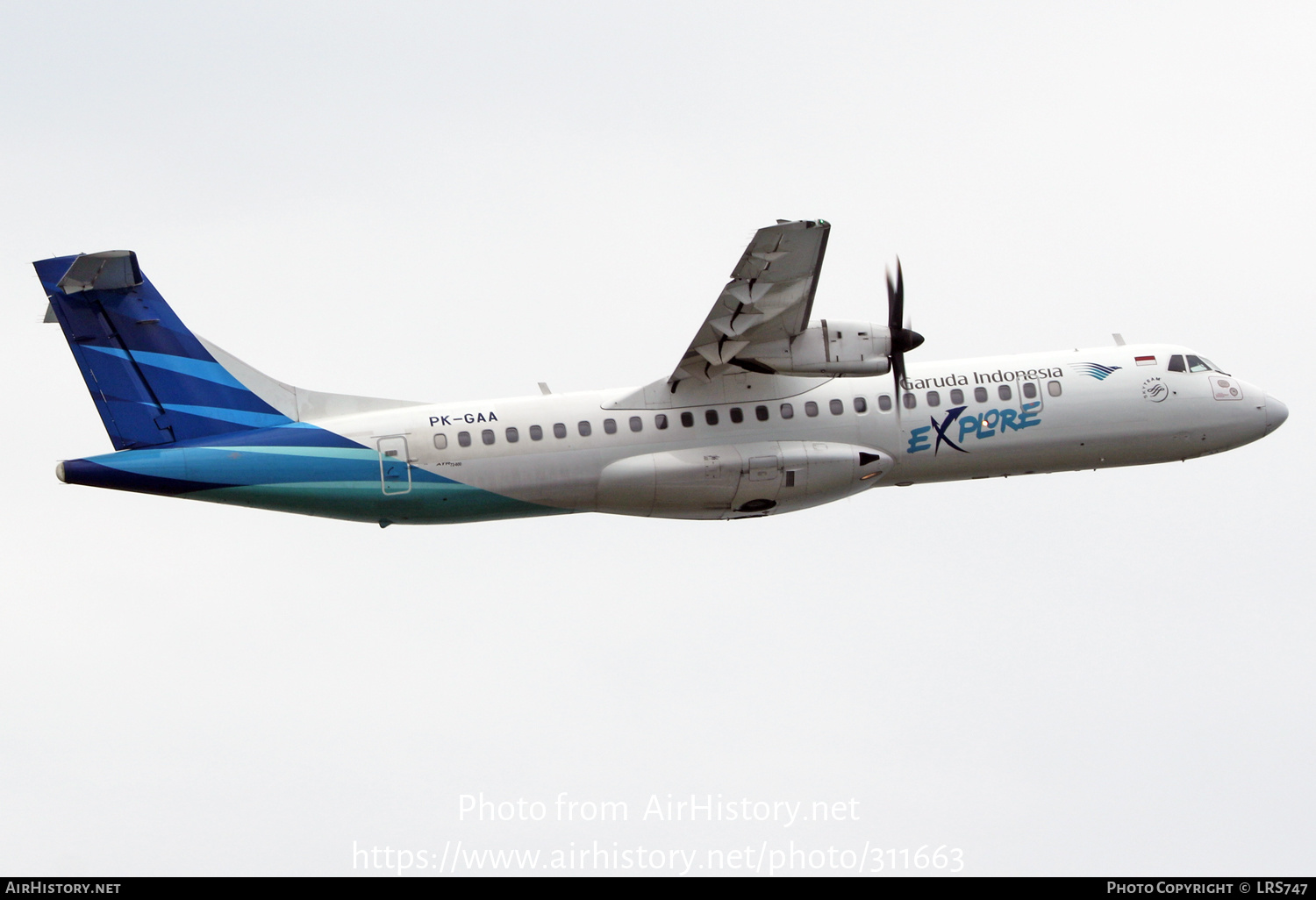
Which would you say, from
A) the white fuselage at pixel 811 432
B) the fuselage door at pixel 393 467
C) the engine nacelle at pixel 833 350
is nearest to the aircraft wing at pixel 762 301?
the engine nacelle at pixel 833 350

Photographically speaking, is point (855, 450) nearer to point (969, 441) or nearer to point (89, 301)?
point (969, 441)

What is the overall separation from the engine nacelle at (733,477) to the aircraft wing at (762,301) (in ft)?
5.67

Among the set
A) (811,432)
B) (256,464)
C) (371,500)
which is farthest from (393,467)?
(811,432)

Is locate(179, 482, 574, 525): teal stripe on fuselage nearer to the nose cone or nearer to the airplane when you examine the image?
the airplane

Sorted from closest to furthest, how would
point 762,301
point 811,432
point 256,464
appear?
point 762,301 → point 256,464 → point 811,432

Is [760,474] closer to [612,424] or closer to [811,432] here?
[811,432]

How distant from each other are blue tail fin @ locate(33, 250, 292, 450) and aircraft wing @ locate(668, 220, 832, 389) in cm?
878

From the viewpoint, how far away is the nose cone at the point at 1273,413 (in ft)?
126

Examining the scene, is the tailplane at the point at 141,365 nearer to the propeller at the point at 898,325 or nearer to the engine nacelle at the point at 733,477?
the engine nacelle at the point at 733,477

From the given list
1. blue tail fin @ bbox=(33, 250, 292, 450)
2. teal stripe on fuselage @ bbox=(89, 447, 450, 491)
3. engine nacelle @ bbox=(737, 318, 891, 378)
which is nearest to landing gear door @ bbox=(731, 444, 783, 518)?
engine nacelle @ bbox=(737, 318, 891, 378)

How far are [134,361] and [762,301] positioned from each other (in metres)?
12.4

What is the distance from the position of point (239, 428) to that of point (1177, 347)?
66.5 feet

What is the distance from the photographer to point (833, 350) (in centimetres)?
3400

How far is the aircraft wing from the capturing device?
31703 mm
